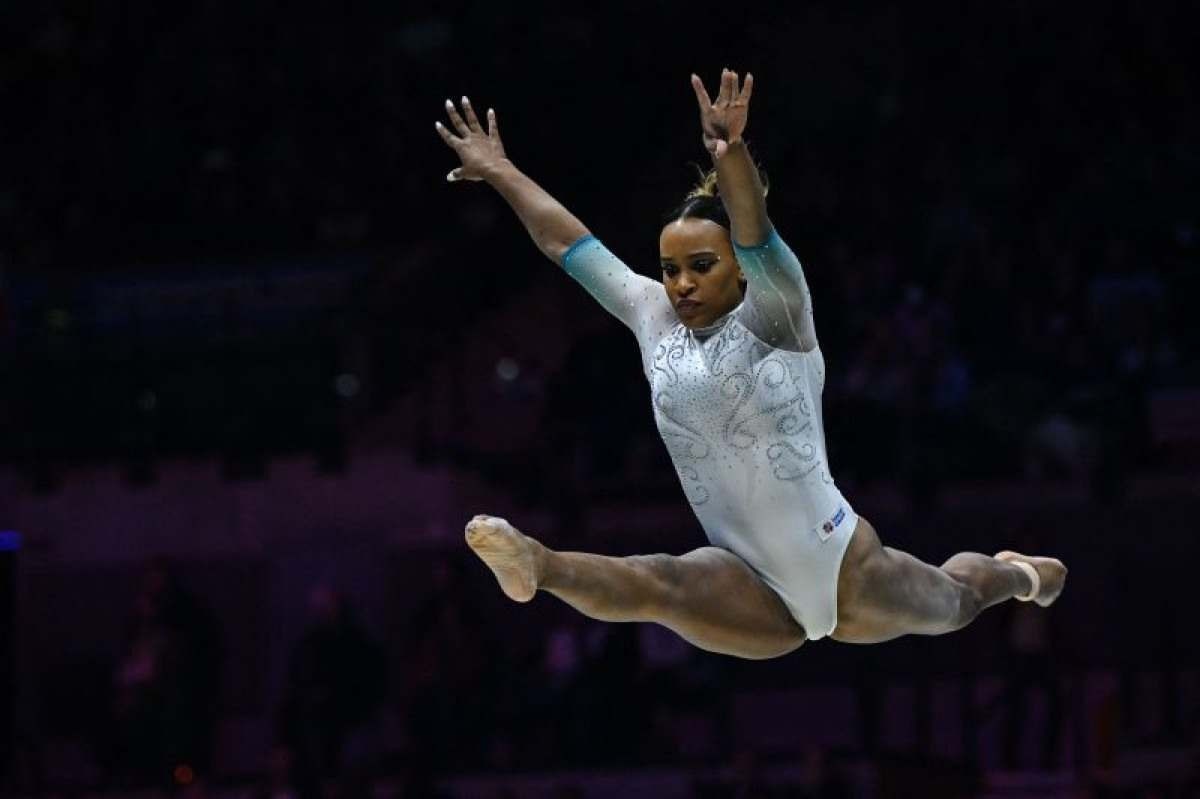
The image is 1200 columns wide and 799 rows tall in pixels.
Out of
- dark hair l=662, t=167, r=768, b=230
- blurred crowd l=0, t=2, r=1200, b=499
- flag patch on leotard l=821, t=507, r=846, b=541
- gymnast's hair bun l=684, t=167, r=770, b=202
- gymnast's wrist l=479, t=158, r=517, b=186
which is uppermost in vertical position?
blurred crowd l=0, t=2, r=1200, b=499

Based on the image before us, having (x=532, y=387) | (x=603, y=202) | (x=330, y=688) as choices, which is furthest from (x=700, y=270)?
(x=603, y=202)

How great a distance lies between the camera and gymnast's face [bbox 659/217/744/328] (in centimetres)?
546

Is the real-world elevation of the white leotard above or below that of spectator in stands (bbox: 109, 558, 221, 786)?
above

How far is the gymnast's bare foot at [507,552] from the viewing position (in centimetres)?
490

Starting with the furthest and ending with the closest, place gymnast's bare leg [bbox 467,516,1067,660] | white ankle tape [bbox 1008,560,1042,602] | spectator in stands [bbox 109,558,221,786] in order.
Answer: spectator in stands [bbox 109,558,221,786], white ankle tape [bbox 1008,560,1042,602], gymnast's bare leg [bbox 467,516,1067,660]

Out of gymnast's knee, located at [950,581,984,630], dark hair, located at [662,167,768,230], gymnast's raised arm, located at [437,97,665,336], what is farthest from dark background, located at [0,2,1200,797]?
dark hair, located at [662,167,768,230]

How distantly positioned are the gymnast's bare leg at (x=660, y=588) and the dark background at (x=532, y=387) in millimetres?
3518

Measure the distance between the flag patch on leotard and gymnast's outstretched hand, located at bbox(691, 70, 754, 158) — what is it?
1.14 metres

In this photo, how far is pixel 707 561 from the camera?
554 cm

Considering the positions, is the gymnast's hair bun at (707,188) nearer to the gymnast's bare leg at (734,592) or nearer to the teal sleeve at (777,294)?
the teal sleeve at (777,294)

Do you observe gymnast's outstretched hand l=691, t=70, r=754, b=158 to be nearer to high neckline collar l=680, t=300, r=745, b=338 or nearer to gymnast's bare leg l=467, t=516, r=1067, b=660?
high neckline collar l=680, t=300, r=745, b=338

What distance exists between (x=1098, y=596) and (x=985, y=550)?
63 centimetres

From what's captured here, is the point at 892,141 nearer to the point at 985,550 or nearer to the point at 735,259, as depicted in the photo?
the point at 985,550

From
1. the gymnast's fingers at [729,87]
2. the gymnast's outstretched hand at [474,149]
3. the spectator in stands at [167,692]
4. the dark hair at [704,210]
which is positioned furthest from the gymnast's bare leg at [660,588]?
the spectator in stands at [167,692]
